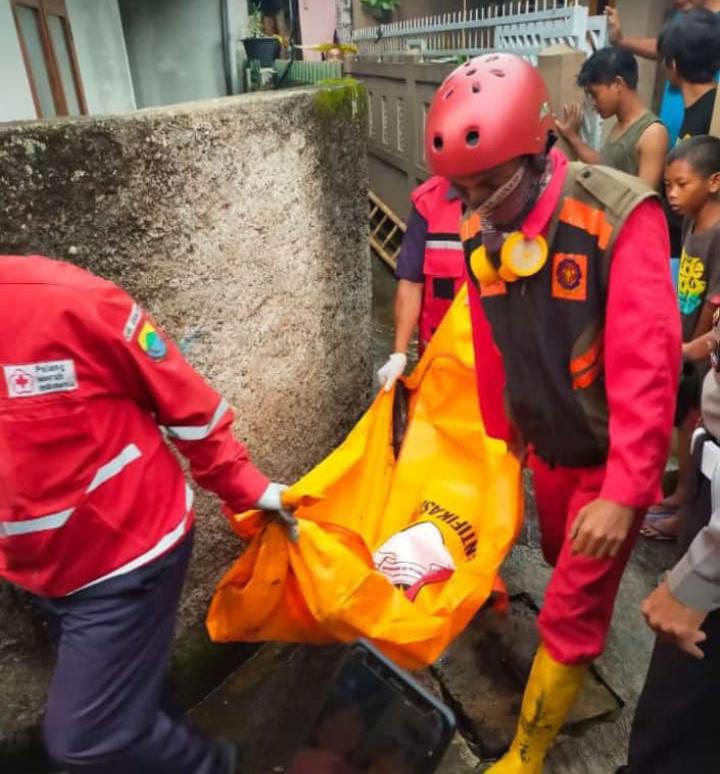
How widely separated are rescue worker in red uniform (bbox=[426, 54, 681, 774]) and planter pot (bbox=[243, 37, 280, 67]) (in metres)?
6.41

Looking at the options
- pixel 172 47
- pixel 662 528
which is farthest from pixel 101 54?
pixel 662 528

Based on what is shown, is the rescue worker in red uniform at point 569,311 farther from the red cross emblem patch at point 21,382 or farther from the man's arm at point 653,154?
the man's arm at point 653,154

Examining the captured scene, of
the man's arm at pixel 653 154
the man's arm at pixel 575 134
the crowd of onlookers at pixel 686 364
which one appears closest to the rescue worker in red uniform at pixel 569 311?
the crowd of onlookers at pixel 686 364

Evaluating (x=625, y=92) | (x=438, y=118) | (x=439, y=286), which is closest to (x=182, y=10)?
(x=625, y=92)

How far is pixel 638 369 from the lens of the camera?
164cm

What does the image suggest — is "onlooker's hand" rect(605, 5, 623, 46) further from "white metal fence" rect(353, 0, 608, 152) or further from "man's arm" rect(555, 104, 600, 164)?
"man's arm" rect(555, 104, 600, 164)

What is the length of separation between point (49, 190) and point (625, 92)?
3.03m

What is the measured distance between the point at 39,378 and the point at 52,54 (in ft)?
12.4

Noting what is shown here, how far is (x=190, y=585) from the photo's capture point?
95.2 inches

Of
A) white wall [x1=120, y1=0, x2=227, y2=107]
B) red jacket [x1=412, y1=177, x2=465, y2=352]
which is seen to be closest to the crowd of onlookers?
red jacket [x1=412, y1=177, x2=465, y2=352]

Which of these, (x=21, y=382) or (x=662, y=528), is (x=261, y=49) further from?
(x=21, y=382)

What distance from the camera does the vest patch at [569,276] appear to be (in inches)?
67.5

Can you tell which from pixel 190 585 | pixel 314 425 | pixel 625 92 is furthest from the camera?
pixel 625 92

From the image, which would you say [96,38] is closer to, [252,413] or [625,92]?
[625,92]
